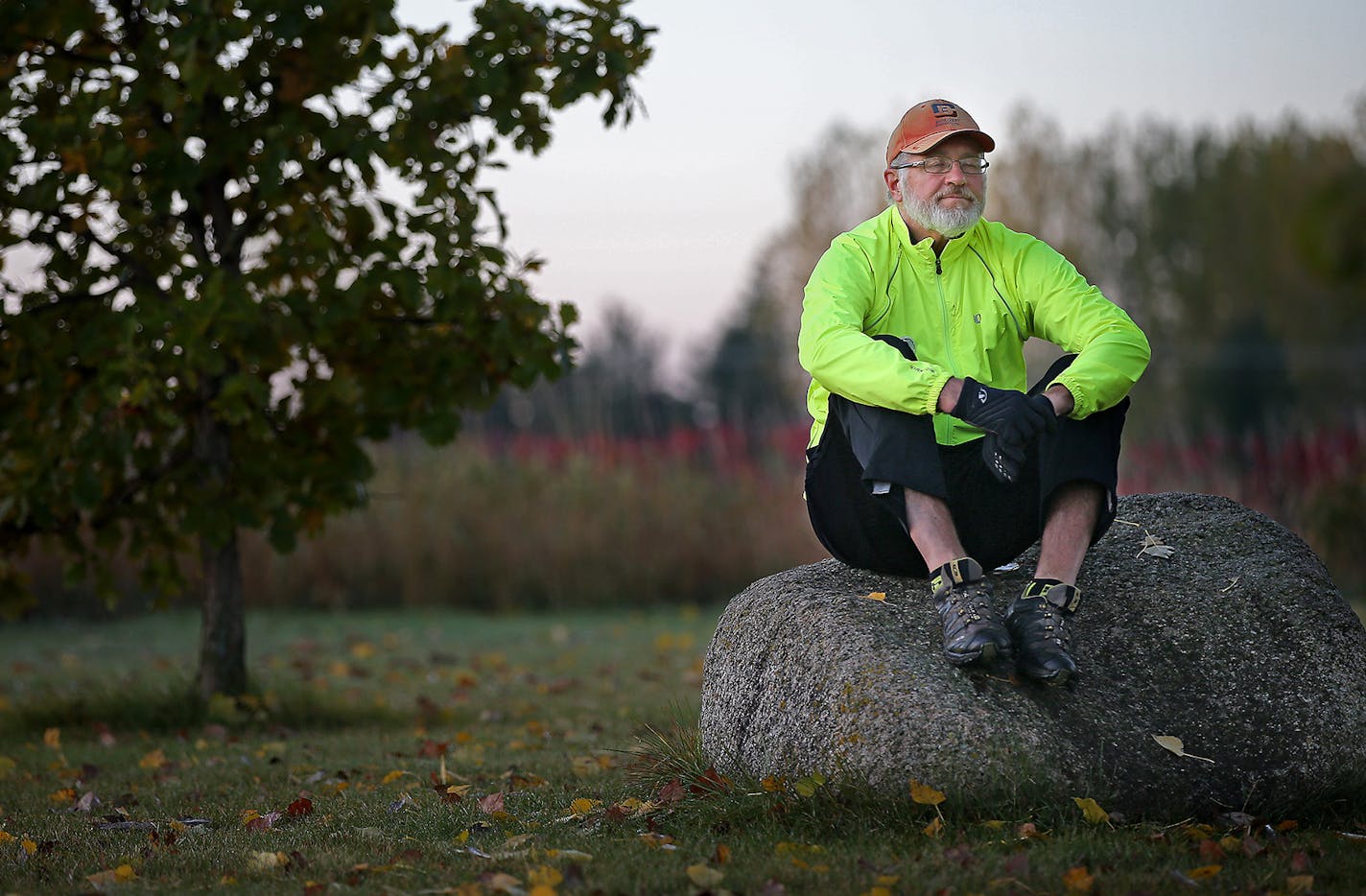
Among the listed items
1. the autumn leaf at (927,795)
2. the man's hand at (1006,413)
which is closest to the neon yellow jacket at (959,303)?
the man's hand at (1006,413)

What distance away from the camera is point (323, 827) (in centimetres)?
392

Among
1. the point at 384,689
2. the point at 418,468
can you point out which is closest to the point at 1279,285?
the point at 418,468

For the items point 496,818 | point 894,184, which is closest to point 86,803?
point 496,818

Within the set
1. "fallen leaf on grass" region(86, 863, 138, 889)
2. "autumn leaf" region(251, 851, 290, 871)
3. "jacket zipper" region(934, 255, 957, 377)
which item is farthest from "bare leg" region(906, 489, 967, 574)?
"fallen leaf on grass" region(86, 863, 138, 889)

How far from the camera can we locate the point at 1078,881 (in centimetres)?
306

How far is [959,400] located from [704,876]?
4.53ft

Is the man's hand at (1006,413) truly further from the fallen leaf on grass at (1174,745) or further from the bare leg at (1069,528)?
the fallen leaf on grass at (1174,745)

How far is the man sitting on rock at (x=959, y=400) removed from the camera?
147 inches

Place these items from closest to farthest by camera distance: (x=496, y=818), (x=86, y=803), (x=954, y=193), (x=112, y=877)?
(x=112, y=877) < (x=496, y=818) < (x=954, y=193) < (x=86, y=803)

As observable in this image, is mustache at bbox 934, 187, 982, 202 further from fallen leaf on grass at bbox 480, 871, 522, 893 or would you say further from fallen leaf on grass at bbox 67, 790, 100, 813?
fallen leaf on grass at bbox 67, 790, 100, 813

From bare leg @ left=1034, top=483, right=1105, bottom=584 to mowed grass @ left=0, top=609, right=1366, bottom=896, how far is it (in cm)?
67

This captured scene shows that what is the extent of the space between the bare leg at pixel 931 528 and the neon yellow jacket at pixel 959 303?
275mm

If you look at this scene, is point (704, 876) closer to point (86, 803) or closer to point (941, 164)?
point (941, 164)

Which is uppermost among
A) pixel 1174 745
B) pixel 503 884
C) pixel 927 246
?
pixel 927 246
